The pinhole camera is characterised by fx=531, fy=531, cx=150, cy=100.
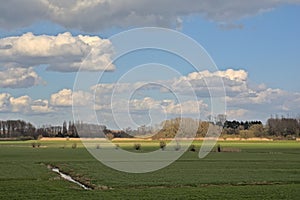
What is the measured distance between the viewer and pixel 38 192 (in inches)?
1480

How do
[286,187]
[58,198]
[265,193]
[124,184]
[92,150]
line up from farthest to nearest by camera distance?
[92,150] → [124,184] → [286,187] → [265,193] → [58,198]

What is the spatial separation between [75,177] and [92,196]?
1921 centimetres

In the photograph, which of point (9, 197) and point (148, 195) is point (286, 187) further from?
point (9, 197)

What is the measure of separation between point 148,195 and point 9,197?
904 cm

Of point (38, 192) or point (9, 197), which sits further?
point (38, 192)

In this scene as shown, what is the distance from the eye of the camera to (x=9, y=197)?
34.5 meters

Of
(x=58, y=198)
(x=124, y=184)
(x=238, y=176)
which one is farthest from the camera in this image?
(x=238, y=176)

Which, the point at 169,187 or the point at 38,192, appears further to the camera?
the point at 169,187

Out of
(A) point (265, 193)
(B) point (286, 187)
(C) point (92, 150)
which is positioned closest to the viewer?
(A) point (265, 193)

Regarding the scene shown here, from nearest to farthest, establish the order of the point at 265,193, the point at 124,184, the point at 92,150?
1. the point at 265,193
2. the point at 124,184
3. the point at 92,150

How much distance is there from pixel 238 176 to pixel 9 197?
993 inches

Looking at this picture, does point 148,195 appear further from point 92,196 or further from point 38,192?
point 38,192

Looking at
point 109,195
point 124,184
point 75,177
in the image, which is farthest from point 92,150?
point 109,195

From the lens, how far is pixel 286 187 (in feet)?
132
